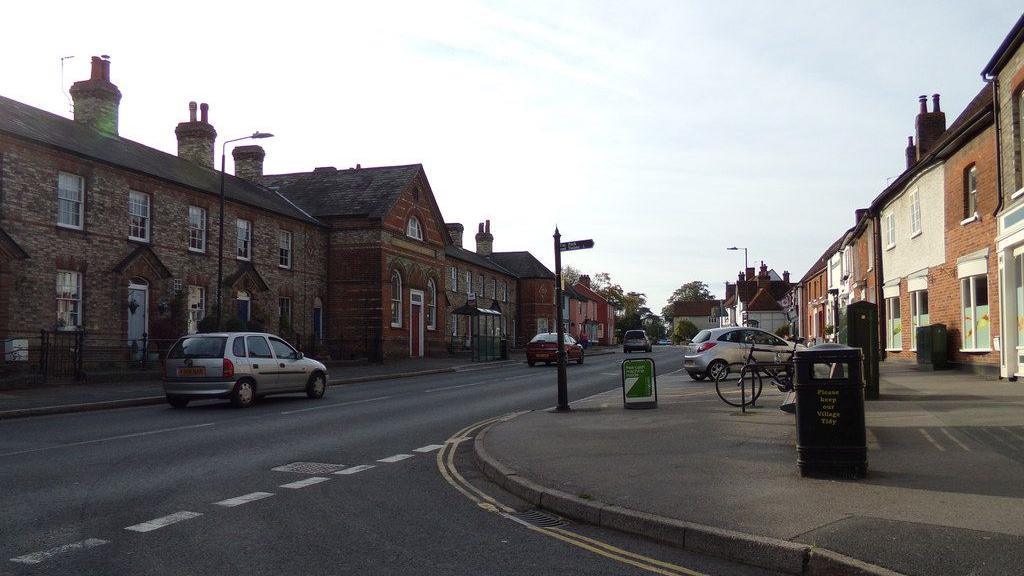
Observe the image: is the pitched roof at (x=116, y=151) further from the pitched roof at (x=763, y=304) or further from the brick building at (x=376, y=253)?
the pitched roof at (x=763, y=304)

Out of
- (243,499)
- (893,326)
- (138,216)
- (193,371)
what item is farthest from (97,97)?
(893,326)

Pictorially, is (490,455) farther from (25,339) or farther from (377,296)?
(377,296)

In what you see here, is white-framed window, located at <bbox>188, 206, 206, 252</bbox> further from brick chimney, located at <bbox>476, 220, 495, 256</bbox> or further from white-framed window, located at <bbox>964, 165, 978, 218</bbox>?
brick chimney, located at <bbox>476, 220, 495, 256</bbox>

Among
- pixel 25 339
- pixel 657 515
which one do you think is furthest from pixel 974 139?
pixel 25 339

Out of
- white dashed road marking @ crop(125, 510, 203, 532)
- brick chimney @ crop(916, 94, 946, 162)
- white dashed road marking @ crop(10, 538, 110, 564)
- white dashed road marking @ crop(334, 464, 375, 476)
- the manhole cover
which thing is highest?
brick chimney @ crop(916, 94, 946, 162)

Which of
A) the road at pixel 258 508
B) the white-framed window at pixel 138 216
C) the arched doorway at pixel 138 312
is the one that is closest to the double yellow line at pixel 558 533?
the road at pixel 258 508

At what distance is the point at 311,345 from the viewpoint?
3600 centimetres

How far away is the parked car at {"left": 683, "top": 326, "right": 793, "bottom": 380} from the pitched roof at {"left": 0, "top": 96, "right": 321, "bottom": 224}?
18980 millimetres

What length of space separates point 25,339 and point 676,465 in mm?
20284

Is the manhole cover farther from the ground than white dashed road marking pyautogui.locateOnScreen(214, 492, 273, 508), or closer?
closer

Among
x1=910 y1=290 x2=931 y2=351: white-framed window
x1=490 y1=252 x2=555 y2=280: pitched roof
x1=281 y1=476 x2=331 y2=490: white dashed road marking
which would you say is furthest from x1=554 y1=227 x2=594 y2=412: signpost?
x1=490 y1=252 x2=555 y2=280: pitched roof

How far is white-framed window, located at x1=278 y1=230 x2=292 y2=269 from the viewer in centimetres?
3555

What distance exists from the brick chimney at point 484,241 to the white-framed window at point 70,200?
48410 millimetres

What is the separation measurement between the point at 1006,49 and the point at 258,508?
17.3 metres
